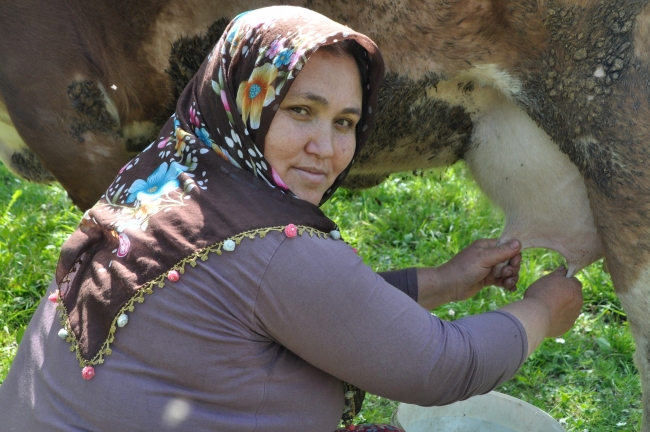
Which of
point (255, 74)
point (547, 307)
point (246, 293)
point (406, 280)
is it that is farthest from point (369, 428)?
point (255, 74)

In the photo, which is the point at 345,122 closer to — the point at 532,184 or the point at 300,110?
the point at 300,110

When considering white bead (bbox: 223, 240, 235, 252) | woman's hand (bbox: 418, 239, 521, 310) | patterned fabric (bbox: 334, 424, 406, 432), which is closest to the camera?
white bead (bbox: 223, 240, 235, 252)

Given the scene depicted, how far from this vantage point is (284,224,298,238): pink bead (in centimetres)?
165

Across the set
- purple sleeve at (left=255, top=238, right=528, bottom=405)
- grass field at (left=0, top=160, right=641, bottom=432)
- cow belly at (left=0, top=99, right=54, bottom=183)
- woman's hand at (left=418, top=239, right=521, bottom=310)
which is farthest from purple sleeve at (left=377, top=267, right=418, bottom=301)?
cow belly at (left=0, top=99, right=54, bottom=183)

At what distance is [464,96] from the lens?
2.57m

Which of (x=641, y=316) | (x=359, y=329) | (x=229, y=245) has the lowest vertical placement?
(x=641, y=316)

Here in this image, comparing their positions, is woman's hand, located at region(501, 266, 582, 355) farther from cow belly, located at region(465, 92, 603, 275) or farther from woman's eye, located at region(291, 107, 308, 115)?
woman's eye, located at region(291, 107, 308, 115)

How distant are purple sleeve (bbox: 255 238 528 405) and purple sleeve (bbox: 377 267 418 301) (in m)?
0.65

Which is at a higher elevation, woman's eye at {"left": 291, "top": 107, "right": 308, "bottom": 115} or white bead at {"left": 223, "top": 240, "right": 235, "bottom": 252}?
woman's eye at {"left": 291, "top": 107, "right": 308, "bottom": 115}

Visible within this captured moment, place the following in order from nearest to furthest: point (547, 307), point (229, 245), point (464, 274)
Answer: point (229, 245)
point (547, 307)
point (464, 274)

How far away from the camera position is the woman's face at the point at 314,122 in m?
1.77

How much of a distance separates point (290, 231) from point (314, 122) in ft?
1.00

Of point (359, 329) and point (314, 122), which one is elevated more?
point (314, 122)

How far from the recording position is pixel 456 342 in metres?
1.76
